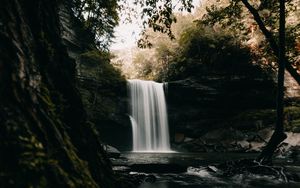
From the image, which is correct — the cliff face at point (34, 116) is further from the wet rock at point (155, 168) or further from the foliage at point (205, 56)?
the foliage at point (205, 56)

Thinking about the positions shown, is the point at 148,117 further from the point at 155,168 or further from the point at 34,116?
the point at 34,116

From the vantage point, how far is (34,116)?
2.55 metres

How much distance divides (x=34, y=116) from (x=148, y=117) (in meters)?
33.6

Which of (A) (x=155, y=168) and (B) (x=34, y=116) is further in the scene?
(A) (x=155, y=168)

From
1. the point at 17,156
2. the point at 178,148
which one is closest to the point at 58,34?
the point at 17,156

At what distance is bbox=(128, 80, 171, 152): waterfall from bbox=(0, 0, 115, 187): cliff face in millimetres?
30407

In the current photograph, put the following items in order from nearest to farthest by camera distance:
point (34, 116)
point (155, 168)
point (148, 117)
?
point (34, 116), point (155, 168), point (148, 117)

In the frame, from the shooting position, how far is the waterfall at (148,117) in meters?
34.5

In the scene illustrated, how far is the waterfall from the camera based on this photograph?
34.5 metres

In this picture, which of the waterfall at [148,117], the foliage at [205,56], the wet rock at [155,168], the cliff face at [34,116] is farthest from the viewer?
the foliage at [205,56]

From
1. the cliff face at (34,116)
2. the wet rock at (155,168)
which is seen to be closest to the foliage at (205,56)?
the wet rock at (155,168)

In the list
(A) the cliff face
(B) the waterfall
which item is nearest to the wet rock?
(A) the cliff face

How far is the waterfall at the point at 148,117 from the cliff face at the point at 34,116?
30407mm

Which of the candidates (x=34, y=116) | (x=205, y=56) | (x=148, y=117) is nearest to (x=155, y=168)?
(x=34, y=116)
